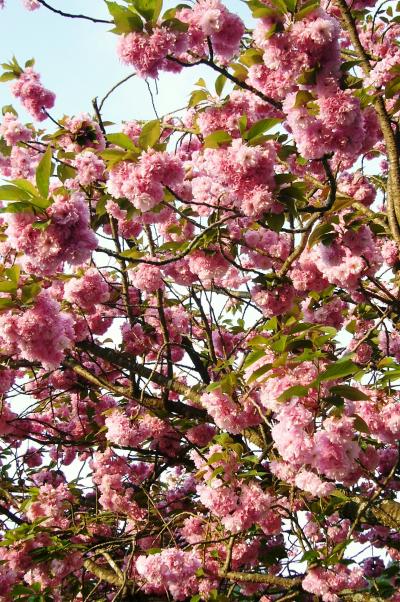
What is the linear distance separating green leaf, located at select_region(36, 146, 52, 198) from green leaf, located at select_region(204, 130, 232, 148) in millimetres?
726

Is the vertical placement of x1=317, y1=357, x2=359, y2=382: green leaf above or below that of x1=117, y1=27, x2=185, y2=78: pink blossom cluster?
below

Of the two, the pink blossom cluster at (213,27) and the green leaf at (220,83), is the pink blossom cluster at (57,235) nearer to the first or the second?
the green leaf at (220,83)

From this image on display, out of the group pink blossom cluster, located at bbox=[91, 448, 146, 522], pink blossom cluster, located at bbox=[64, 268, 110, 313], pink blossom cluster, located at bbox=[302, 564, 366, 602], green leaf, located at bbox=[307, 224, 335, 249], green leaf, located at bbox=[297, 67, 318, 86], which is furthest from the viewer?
pink blossom cluster, located at bbox=[91, 448, 146, 522]

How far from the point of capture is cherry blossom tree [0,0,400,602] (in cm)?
238

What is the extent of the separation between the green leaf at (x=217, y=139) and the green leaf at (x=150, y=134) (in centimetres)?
25

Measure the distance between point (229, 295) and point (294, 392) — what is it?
5.80ft

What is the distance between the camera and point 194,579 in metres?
3.36

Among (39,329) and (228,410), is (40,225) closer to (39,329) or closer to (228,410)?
(39,329)

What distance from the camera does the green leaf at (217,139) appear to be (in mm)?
2510

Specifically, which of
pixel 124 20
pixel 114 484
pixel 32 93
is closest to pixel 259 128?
pixel 124 20

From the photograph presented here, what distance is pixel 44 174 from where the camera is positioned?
2.30 m

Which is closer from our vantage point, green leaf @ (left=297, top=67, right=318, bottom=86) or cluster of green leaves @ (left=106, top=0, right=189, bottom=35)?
green leaf @ (left=297, top=67, right=318, bottom=86)

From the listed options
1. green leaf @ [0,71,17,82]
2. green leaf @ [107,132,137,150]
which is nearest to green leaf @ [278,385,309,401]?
green leaf @ [107,132,137,150]

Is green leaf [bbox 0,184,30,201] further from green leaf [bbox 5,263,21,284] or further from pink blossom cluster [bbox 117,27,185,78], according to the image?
pink blossom cluster [bbox 117,27,185,78]
